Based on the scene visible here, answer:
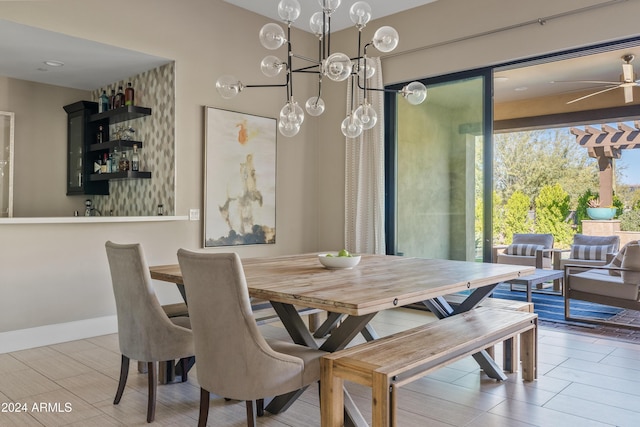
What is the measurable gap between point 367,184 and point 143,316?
136 inches

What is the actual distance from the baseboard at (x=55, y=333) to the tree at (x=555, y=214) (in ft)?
26.4

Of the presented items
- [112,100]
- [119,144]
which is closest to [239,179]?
[119,144]

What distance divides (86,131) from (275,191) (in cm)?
220

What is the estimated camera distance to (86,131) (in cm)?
549

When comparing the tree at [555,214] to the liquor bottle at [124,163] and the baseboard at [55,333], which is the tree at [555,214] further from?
the baseboard at [55,333]

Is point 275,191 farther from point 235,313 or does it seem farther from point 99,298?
point 235,313

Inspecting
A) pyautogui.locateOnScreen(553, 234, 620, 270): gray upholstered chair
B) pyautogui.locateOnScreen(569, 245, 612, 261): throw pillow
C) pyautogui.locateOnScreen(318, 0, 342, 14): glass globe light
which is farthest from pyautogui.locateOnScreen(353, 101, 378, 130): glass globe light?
pyautogui.locateOnScreen(569, 245, 612, 261): throw pillow

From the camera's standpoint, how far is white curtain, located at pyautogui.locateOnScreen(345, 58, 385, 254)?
5.43 m

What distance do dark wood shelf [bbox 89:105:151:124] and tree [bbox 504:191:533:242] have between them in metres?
7.53

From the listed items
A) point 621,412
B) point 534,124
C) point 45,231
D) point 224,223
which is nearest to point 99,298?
point 45,231

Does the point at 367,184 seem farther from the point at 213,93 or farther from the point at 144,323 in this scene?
the point at 144,323

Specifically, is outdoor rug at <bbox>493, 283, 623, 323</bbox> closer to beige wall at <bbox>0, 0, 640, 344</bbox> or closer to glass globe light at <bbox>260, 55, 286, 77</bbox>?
beige wall at <bbox>0, 0, 640, 344</bbox>

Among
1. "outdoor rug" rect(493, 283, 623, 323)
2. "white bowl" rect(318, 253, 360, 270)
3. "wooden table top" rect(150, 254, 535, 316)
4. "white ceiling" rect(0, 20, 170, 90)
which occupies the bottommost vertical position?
"outdoor rug" rect(493, 283, 623, 323)

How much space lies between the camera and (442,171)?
16.9 ft
